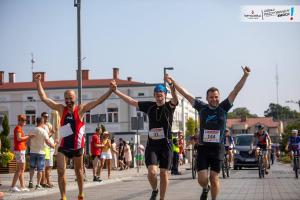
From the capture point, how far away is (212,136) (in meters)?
9.62

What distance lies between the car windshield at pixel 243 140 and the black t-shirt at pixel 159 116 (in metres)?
22.5

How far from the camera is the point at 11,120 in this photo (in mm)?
88812

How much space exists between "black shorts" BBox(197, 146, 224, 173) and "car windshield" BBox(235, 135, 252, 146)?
23.1 m

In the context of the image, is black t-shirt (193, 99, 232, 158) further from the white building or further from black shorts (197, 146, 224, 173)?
the white building

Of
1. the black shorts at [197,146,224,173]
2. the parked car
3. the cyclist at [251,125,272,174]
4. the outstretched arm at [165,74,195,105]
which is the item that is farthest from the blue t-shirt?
the parked car

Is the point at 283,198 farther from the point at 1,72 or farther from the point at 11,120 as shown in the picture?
the point at 1,72

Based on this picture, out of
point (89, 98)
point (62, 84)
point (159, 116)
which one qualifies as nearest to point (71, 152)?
point (159, 116)

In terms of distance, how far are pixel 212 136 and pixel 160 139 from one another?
975 millimetres

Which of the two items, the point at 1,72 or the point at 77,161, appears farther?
the point at 1,72

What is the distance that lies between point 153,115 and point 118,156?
25.4 meters

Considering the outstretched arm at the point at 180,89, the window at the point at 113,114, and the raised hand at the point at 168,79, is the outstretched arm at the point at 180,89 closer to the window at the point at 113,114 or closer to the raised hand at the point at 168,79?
A: the raised hand at the point at 168,79

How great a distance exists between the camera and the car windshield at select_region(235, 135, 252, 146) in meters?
32.5

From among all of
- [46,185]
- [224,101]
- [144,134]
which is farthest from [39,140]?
[144,134]

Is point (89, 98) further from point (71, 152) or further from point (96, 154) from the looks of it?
point (71, 152)
